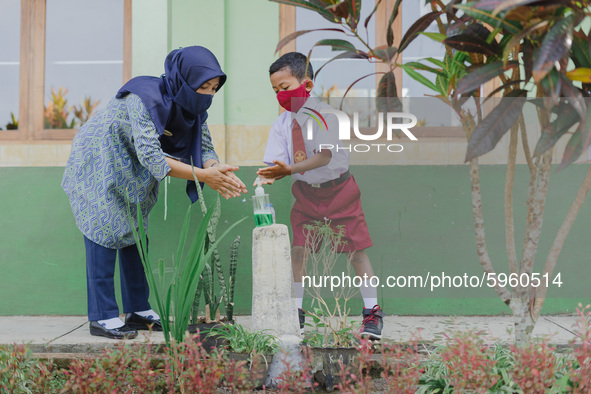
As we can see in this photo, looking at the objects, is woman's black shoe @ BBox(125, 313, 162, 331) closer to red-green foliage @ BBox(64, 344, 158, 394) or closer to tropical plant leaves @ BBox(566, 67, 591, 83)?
red-green foliage @ BBox(64, 344, 158, 394)

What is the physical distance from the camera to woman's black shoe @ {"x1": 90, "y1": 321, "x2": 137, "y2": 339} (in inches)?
112

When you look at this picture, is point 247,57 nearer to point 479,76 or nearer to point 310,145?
point 310,145

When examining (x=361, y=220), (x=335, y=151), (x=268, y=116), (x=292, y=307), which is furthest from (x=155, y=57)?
(x=292, y=307)

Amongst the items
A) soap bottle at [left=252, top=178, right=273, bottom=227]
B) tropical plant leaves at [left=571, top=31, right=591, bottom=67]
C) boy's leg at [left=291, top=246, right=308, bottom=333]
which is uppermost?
tropical plant leaves at [left=571, top=31, right=591, bottom=67]

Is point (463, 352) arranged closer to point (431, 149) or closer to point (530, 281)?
point (530, 281)

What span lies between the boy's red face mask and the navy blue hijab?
32 centimetres

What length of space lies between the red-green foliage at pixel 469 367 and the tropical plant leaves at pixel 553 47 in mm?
877

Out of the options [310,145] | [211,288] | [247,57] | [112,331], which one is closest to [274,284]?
[211,288]

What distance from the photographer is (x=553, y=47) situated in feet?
4.83

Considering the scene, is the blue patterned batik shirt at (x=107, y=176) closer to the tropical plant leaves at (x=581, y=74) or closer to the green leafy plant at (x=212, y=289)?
the green leafy plant at (x=212, y=289)

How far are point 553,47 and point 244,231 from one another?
2.42 m

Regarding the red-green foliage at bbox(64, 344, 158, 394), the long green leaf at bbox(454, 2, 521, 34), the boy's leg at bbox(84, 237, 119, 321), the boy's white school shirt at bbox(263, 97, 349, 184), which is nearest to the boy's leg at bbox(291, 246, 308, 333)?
the boy's white school shirt at bbox(263, 97, 349, 184)

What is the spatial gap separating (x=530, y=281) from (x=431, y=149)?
176 cm

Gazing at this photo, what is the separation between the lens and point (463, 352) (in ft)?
5.84
